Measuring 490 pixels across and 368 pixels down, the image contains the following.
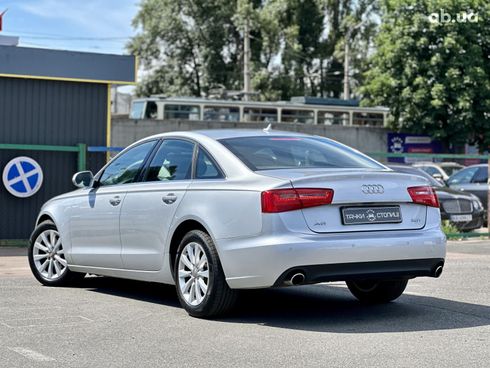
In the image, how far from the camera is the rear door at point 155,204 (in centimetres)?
791

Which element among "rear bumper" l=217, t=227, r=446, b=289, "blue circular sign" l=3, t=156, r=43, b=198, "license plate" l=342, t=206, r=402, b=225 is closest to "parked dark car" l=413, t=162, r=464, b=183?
"blue circular sign" l=3, t=156, r=43, b=198

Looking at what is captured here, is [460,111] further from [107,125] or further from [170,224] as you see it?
[170,224]

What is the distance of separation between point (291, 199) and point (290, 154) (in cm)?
102

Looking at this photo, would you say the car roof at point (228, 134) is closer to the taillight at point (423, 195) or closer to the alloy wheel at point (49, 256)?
the taillight at point (423, 195)

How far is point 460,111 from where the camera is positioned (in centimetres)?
4978

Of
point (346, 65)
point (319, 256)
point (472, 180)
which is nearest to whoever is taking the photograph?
point (319, 256)

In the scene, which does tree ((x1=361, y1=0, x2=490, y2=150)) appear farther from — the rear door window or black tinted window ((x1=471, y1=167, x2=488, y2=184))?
black tinted window ((x1=471, y1=167, x2=488, y2=184))

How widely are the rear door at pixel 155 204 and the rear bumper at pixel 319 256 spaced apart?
2.88 feet

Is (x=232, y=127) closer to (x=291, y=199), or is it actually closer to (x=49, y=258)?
(x=49, y=258)

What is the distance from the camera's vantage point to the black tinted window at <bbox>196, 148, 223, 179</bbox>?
301 inches

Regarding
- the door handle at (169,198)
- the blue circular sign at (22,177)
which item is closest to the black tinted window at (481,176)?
the blue circular sign at (22,177)

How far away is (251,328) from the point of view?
7066 mm

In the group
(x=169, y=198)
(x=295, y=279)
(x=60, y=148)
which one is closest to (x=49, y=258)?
(x=169, y=198)

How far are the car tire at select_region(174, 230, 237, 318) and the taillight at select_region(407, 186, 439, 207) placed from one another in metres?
1.63
